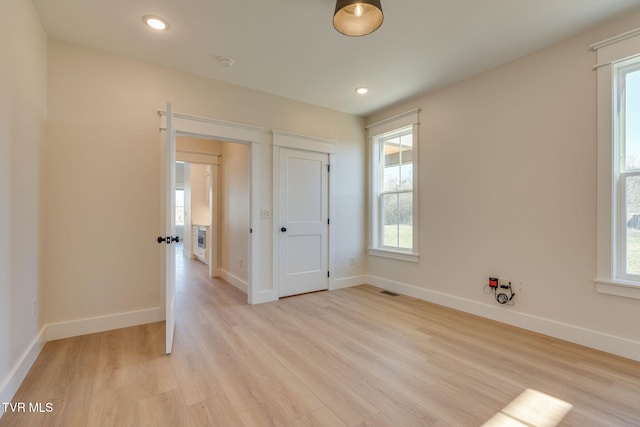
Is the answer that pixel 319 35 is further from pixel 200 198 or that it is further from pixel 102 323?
pixel 200 198

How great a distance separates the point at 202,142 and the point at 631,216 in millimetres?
5265

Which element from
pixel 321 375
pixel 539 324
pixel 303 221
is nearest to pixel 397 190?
pixel 303 221

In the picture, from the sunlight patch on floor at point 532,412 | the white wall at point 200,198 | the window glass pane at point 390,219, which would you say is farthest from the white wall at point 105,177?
the white wall at point 200,198

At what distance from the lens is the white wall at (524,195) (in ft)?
7.81

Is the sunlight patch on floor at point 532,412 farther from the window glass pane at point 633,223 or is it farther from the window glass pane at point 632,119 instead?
the window glass pane at point 632,119

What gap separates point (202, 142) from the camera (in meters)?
4.79

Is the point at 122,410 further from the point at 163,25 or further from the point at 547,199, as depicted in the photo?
the point at 547,199

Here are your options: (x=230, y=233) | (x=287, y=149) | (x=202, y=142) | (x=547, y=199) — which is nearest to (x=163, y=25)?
(x=287, y=149)

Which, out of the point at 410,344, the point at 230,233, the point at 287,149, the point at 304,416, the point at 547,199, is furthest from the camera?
the point at 230,233

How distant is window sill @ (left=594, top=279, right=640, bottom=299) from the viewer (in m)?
2.15

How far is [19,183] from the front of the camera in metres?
1.92

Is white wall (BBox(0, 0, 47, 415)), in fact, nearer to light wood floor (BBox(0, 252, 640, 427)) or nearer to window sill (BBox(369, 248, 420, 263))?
light wood floor (BBox(0, 252, 640, 427))

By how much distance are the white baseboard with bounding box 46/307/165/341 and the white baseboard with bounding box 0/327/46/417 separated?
0.36ft

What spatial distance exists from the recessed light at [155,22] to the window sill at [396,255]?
11.7 ft
